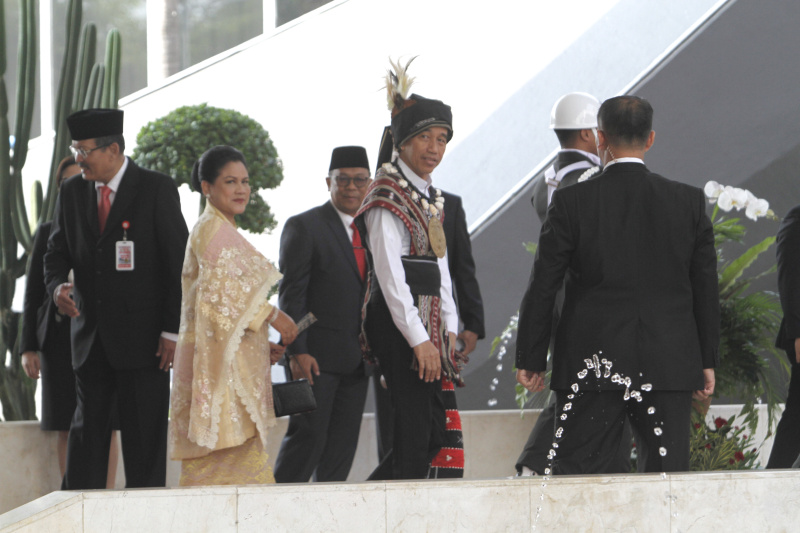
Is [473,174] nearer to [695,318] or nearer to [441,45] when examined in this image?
[441,45]

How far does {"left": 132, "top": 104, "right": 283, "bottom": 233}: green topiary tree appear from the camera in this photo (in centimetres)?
550

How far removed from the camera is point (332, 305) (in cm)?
409

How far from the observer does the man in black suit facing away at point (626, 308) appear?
269cm

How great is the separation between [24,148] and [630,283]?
10.8ft

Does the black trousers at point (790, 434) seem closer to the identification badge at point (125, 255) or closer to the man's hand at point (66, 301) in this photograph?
the identification badge at point (125, 255)

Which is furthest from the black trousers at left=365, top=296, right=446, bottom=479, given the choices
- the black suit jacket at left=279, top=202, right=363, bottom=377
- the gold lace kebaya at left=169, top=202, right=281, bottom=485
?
the black suit jacket at left=279, top=202, right=363, bottom=377

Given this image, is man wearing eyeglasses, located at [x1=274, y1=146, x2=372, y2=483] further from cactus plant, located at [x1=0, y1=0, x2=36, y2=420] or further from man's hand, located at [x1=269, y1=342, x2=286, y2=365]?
cactus plant, located at [x1=0, y1=0, x2=36, y2=420]

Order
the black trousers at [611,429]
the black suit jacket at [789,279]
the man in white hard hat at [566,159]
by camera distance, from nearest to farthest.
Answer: the black trousers at [611,429] < the man in white hard hat at [566,159] < the black suit jacket at [789,279]

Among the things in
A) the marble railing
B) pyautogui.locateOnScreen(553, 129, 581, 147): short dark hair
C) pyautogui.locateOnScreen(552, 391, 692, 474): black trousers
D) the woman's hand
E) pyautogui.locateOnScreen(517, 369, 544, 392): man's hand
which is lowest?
the marble railing

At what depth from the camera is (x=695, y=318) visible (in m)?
2.79

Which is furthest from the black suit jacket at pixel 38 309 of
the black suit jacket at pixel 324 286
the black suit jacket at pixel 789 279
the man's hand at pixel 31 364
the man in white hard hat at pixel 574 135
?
the black suit jacket at pixel 789 279

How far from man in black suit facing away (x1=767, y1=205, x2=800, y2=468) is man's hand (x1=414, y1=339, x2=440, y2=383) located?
1560 mm

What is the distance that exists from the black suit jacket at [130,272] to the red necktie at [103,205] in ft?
0.06

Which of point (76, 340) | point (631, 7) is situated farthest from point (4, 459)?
point (631, 7)
